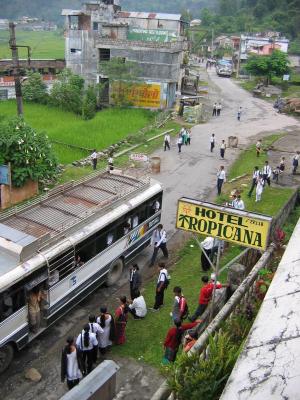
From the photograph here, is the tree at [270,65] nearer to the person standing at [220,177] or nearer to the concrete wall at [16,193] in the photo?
the person standing at [220,177]

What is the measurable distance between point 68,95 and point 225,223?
101ft

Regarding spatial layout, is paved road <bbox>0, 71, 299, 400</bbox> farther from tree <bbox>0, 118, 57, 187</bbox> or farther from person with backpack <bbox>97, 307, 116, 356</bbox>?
tree <bbox>0, 118, 57, 187</bbox>

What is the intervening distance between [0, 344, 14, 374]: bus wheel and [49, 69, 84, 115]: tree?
29283 mm

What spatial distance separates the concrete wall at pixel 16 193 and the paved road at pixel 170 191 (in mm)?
5698

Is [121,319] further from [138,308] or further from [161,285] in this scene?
[161,285]

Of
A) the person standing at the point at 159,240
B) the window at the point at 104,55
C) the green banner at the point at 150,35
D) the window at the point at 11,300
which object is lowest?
the person standing at the point at 159,240

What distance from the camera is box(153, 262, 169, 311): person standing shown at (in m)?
11.4

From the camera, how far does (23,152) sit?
18.4 meters

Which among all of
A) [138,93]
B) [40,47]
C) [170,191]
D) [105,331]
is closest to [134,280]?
[105,331]

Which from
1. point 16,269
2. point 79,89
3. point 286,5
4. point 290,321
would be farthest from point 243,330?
point 286,5

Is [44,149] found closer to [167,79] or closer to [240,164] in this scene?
[240,164]

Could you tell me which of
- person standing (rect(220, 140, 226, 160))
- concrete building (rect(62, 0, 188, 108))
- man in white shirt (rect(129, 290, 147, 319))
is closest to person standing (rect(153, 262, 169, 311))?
man in white shirt (rect(129, 290, 147, 319))

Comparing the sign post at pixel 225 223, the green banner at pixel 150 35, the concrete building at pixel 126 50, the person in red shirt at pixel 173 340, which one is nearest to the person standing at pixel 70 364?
the person in red shirt at pixel 173 340

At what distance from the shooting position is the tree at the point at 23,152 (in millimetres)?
18344
